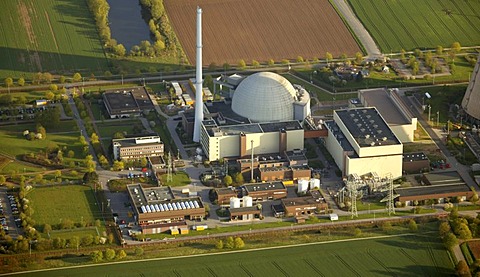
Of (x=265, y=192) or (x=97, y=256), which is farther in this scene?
(x=265, y=192)

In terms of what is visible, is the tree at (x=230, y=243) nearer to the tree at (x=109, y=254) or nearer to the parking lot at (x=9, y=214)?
the tree at (x=109, y=254)

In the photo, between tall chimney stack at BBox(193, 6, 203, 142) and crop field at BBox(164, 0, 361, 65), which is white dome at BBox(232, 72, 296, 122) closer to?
tall chimney stack at BBox(193, 6, 203, 142)

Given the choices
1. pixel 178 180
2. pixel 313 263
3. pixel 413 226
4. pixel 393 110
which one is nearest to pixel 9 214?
pixel 178 180

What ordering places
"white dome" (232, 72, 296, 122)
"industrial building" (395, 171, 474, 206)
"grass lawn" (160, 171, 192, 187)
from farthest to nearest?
"white dome" (232, 72, 296, 122) < "grass lawn" (160, 171, 192, 187) < "industrial building" (395, 171, 474, 206)

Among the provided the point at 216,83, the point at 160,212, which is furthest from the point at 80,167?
the point at 216,83

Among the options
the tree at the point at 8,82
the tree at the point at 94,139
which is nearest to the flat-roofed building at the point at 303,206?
the tree at the point at 94,139

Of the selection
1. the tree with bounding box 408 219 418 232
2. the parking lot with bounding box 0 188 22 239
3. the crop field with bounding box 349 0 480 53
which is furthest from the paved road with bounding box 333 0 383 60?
the parking lot with bounding box 0 188 22 239

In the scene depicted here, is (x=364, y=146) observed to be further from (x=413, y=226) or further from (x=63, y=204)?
(x=63, y=204)

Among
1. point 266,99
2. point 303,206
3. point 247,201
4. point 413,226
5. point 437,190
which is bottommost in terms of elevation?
point 413,226
